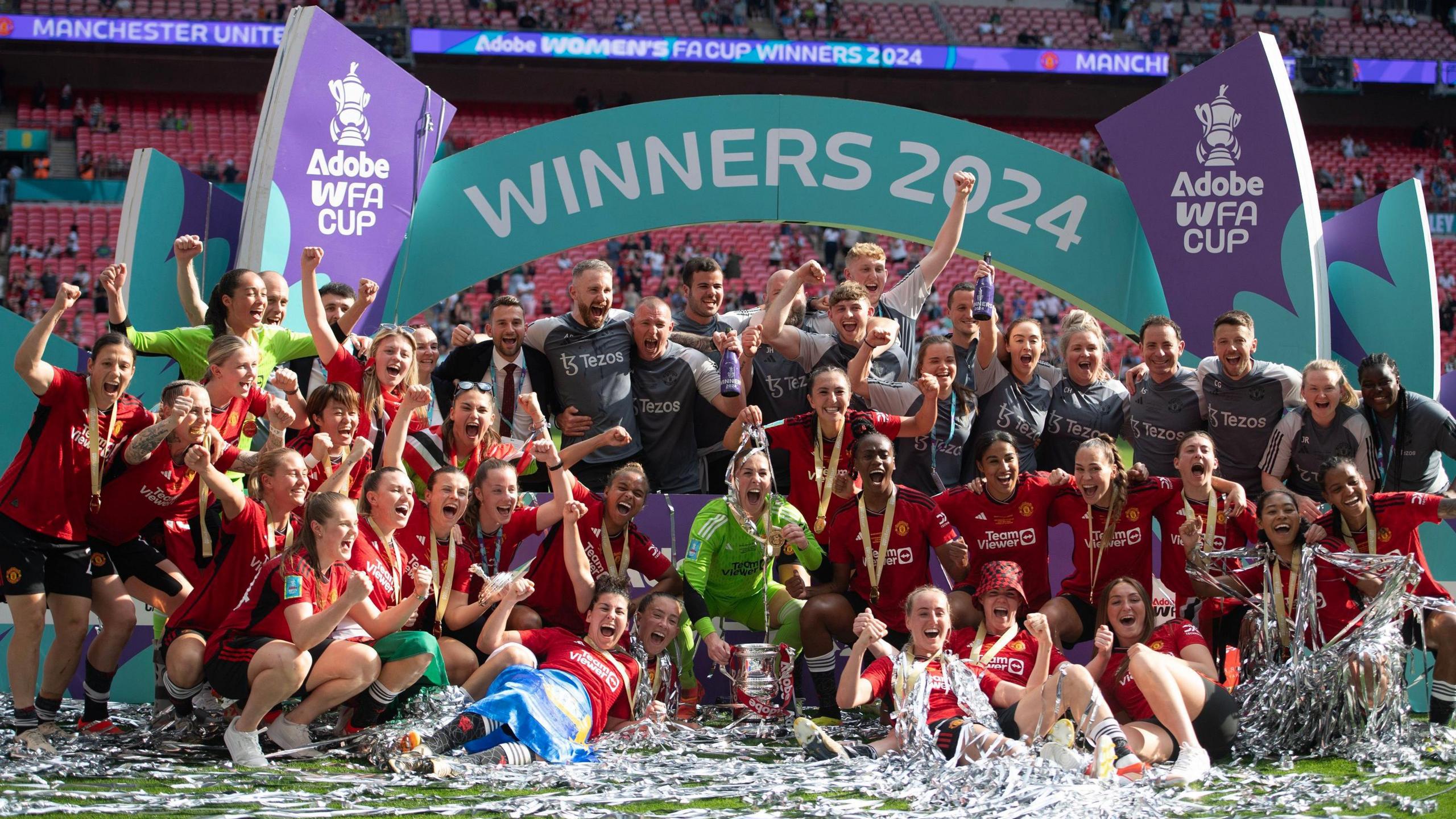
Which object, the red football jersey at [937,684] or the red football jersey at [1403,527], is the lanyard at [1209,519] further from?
the red football jersey at [937,684]

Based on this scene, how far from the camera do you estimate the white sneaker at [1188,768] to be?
489 cm

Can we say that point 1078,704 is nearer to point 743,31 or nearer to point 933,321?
point 933,321

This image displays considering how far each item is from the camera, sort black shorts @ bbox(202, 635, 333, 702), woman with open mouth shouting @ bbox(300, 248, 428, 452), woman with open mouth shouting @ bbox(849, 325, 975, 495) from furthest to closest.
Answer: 1. woman with open mouth shouting @ bbox(849, 325, 975, 495)
2. woman with open mouth shouting @ bbox(300, 248, 428, 452)
3. black shorts @ bbox(202, 635, 333, 702)

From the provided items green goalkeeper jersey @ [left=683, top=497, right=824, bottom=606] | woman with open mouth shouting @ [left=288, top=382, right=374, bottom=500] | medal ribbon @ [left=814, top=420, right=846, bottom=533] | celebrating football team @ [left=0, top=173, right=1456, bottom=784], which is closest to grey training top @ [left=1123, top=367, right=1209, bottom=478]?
celebrating football team @ [left=0, top=173, right=1456, bottom=784]

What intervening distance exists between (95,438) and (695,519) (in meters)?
2.77

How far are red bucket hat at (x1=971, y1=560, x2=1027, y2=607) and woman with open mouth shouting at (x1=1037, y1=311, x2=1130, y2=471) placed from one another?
1289mm

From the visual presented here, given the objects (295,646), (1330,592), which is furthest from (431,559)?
(1330,592)

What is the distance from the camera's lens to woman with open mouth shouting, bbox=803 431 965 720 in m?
6.39

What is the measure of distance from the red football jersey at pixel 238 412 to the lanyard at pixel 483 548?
1.15 m

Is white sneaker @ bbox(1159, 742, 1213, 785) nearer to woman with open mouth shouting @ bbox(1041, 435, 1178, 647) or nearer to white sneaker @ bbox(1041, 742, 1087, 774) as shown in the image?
white sneaker @ bbox(1041, 742, 1087, 774)

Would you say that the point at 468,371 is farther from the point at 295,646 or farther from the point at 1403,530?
the point at 1403,530

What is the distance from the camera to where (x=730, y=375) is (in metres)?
6.85

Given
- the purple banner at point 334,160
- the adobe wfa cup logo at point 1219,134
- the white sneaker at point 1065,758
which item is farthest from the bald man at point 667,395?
the adobe wfa cup logo at point 1219,134

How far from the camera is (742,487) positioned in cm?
635
